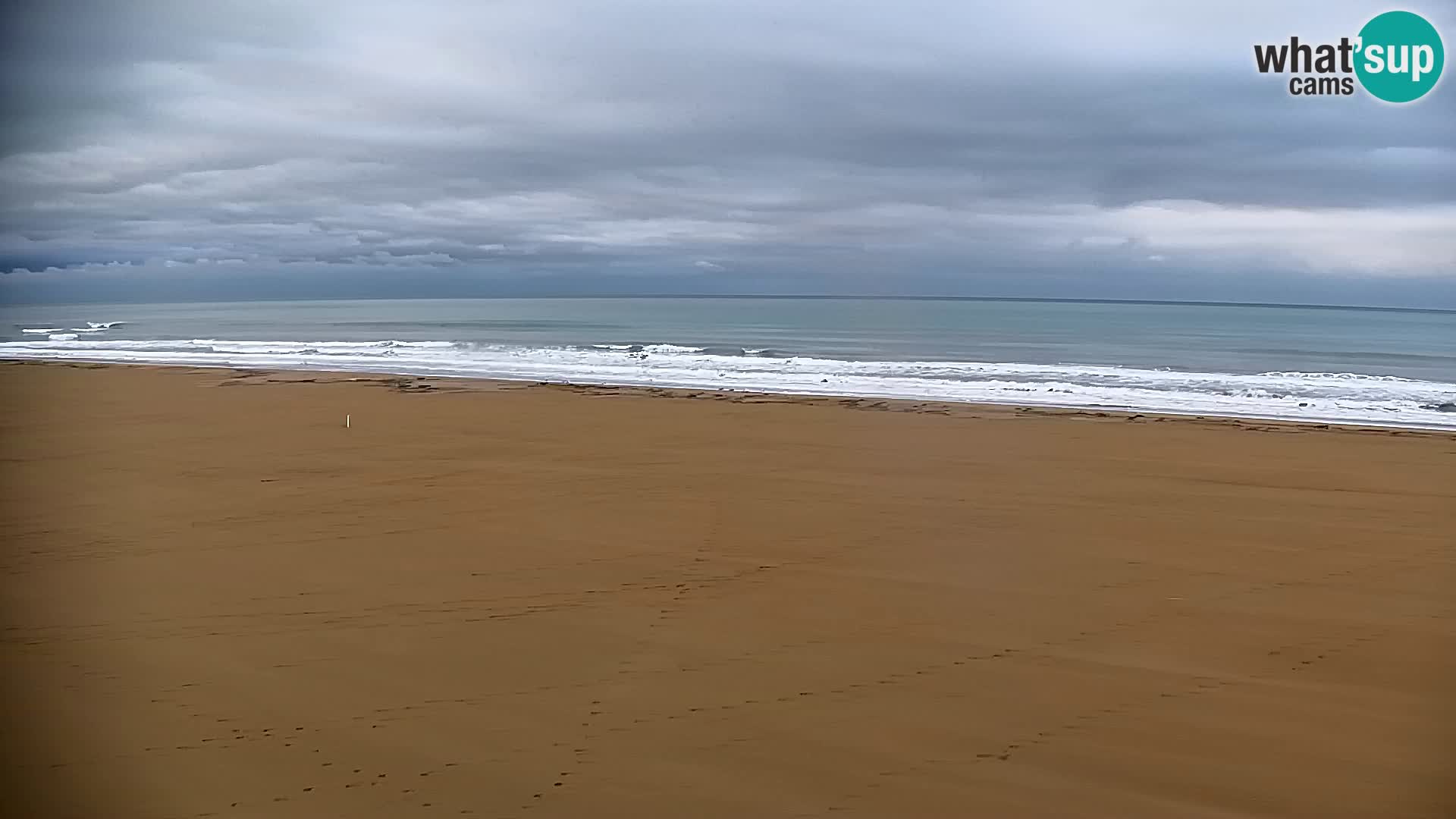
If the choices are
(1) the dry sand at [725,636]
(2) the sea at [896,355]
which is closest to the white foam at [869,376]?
(2) the sea at [896,355]

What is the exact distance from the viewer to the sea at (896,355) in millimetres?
11984

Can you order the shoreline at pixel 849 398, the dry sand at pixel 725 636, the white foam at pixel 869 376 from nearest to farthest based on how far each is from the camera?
the dry sand at pixel 725 636, the shoreline at pixel 849 398, the white foam at pixel 869 376

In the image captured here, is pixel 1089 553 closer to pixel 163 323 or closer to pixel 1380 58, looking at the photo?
pixel 1380 58

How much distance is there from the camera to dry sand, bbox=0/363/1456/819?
8.16ft

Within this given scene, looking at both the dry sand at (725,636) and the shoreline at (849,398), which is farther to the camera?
the shoreline at (849,398)

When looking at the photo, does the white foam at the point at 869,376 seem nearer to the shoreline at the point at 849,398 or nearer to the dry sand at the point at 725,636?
the shoreline at the point at 849,398

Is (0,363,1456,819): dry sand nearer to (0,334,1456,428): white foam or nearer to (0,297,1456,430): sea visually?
(0,297,1456,430): sea

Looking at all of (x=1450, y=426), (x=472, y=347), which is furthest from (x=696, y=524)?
(x=472, y=347)

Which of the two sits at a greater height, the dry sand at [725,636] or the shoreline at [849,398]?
the shoreline at [849,398]

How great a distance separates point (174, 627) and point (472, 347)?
19.0m

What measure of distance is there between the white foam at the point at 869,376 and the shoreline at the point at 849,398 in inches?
8.1

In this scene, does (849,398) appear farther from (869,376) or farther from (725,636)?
(725,636)

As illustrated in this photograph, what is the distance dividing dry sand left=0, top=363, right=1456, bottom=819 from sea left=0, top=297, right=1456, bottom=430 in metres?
1.54

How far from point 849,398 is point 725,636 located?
27.2 ft
